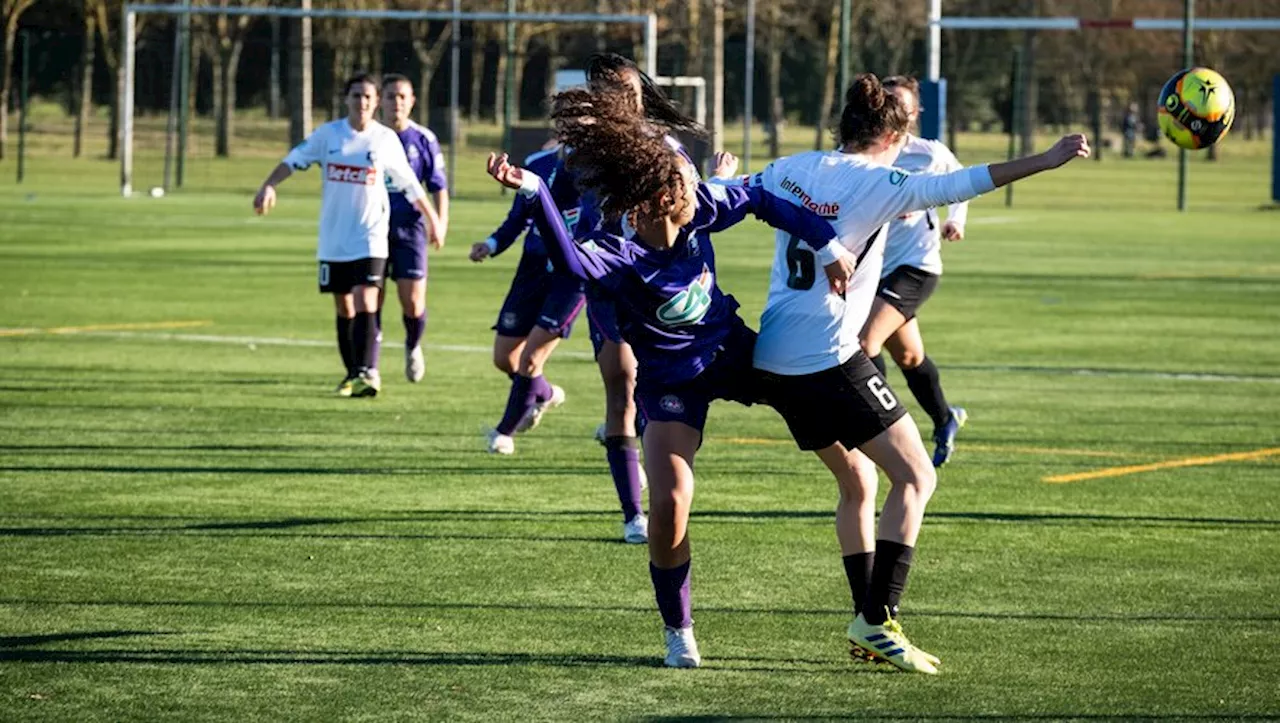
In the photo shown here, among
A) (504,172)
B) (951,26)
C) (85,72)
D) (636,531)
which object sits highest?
(951,26)

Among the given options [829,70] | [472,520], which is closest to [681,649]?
[472,520]

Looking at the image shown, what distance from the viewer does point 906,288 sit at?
1150 cm

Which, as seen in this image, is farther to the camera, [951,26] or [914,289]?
[951,26]

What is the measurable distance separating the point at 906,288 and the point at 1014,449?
67.3 inches

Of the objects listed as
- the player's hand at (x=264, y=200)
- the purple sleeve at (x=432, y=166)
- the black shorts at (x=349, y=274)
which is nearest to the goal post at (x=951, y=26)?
the purple sleeve at (x=432, y=166)

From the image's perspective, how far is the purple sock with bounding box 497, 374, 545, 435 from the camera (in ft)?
40.0

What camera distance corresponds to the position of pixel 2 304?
21.0 m

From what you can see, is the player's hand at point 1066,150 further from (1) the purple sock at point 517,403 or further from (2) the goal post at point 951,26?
(2) the goal post at point 951,26

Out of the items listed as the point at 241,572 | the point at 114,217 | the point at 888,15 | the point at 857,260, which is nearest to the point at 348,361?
the point at 241,572

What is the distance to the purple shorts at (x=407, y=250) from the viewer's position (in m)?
16.0

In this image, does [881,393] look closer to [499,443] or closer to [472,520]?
[472,520]

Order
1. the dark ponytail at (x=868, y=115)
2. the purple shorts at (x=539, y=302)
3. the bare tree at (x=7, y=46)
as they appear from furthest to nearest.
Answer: the bare tree at (x=7, y=46) → the purple shorts at (x=539, y=302) → the dark ponytail at (x=868, y=115)

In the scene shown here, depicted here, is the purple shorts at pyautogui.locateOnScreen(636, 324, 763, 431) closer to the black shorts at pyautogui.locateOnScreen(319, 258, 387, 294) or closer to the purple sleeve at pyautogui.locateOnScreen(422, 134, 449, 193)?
the black shorts at pyautogui.locateOnScreen(319, 258, 387, 294)

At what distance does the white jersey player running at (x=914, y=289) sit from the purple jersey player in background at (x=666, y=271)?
386 centimetres
